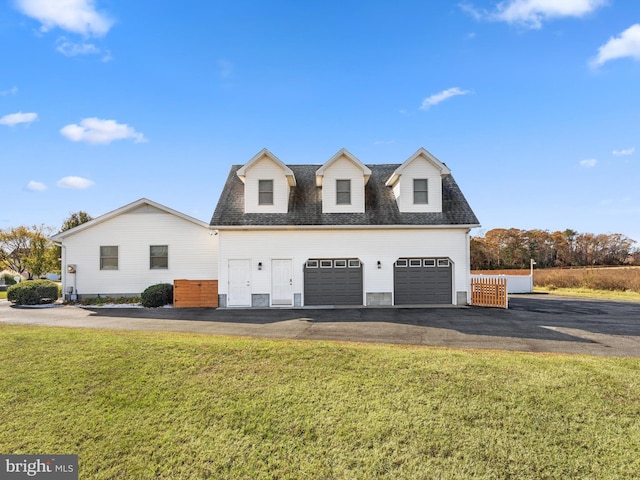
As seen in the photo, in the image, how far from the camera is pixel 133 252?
67.3 ft

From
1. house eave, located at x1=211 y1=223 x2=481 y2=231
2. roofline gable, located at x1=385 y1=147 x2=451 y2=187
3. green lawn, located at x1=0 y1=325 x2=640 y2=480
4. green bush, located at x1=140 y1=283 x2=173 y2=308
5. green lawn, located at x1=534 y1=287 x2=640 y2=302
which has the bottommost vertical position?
green lawn, located at x1=534 y1=287 x2=640 y2=302

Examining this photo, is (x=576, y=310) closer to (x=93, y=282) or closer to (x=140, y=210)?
(x=140, y=210)

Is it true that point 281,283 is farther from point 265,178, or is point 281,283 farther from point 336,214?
point 265,178

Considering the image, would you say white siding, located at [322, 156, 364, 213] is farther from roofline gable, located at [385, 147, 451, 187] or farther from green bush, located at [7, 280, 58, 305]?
green bush, located at [7, 280, 58, 305]

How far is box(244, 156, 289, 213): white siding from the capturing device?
719 inches

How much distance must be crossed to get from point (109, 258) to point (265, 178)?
1037cm

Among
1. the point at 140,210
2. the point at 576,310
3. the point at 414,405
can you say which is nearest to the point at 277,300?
the point at 140,210

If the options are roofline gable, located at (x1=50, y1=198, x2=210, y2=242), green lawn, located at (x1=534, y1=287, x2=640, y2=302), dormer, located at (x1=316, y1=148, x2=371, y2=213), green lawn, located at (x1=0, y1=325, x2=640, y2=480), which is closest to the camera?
green lawn, located at (x1=0, y1=325, x2=640, y2=480)

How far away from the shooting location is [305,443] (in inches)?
197

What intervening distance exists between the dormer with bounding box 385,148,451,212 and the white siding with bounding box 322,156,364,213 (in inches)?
77.5

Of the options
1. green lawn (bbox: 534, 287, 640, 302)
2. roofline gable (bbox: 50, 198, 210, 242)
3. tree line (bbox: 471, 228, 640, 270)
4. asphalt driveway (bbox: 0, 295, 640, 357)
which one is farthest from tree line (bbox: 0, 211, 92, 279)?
tree line (bbox: 471, 228, 640, 270)

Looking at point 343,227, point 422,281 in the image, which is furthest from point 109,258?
point 422,281

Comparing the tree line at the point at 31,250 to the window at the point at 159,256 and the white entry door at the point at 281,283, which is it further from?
the white entry door at the point at 281,283

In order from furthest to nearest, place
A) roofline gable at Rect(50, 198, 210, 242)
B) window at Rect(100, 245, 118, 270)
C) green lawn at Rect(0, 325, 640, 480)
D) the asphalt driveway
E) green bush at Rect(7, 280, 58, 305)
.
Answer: window at Rect(100, 245, 118, 270)
roofline gable at Rect(50, 198, 210, 242)
green bush at Rect(7, 280, 58, 305)
the asphalt driveway
green lawn at Rect(0, 325, 640, 480)
